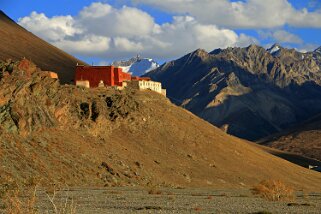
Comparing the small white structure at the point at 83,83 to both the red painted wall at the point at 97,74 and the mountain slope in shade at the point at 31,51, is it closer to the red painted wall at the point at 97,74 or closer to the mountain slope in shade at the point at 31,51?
the red painted wall at the point at 97,74

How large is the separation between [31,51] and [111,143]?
233 feet

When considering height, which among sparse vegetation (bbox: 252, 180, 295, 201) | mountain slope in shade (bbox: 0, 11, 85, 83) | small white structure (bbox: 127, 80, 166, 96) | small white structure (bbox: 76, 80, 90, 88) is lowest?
sparse vegetation (bbox: 252, 180, 295, 201)

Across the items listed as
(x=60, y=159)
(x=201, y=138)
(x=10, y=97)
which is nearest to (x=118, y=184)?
(x=60, y=159)

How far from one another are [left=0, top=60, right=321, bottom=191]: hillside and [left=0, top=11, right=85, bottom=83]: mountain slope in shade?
109ft

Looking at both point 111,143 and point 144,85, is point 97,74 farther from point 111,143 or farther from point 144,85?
point 111,143

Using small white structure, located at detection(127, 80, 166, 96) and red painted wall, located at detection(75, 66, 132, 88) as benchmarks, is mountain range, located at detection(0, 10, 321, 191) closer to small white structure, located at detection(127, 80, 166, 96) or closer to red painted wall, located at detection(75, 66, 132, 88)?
small white structure, located at detection(127, 80, 166, 96)

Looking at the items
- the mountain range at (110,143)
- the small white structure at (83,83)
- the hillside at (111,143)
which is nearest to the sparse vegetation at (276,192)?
the mountain range at (110,143)

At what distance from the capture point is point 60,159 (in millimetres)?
61656

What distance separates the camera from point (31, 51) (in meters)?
142

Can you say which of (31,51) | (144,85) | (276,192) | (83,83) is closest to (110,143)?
(83,83)

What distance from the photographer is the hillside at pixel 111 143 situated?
60.0 meters

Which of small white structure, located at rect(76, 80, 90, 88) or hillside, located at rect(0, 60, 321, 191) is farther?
small white structure, located at rect(76, 80, 90, 88)

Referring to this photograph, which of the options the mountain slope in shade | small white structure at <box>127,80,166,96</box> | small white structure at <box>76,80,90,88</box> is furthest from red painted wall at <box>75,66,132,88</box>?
the mountain slope in shade

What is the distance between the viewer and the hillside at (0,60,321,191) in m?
60.0
